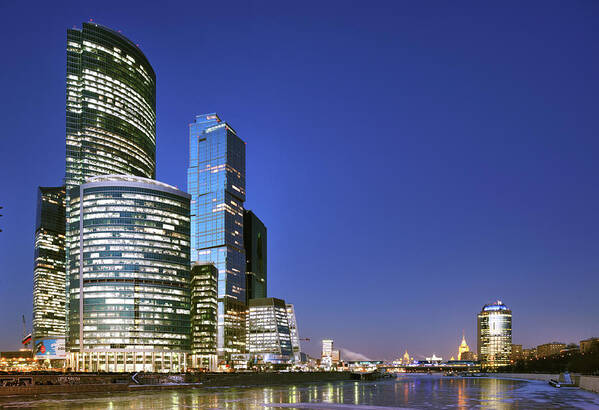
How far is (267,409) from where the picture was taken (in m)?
90.1

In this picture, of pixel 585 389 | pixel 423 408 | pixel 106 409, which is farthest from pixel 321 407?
pixel 585 389

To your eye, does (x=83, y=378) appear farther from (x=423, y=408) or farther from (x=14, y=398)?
(x=423, y=408)

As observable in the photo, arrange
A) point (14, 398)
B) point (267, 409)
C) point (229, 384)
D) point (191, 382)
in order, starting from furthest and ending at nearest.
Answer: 1. point (229, 384)
2. point (191, 382)
3. point (14, 398)
4. point (267, 409)

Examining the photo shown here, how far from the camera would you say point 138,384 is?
15438cm

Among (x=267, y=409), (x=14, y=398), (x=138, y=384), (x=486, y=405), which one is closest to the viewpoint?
(x=267, y=409)

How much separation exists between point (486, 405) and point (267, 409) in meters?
37.6

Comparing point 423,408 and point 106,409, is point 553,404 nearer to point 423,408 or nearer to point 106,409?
point 423,408

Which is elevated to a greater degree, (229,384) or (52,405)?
(52,405)

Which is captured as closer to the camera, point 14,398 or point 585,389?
point 14,398

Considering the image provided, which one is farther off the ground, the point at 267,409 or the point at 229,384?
the point at 267,409

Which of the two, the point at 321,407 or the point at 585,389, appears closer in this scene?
the point at 321,407

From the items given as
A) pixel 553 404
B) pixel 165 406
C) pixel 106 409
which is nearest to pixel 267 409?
pixel 165 406

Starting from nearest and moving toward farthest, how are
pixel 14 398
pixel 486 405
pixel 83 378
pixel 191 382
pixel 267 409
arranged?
1. pixel 267 409
2. pixel 486 405
3. pixel 14 398
4. pixel 83 378
5. pixel 191 382

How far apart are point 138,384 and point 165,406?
67.6 m
